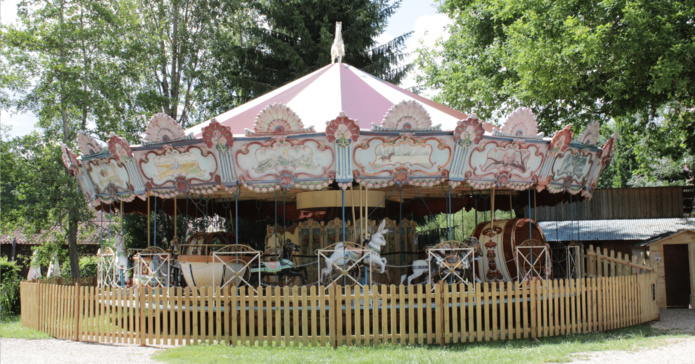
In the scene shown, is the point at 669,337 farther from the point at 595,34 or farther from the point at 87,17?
the point at 87,17

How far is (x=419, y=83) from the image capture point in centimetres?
2794

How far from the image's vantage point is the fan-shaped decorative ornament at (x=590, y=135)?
12.9 meters

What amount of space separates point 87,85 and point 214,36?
744 centimetres

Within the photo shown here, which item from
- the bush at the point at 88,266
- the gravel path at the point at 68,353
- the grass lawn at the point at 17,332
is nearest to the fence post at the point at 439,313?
the gravel path at the point at 68,353

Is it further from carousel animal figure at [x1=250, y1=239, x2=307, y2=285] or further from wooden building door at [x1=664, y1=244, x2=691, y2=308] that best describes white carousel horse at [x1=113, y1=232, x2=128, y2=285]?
wooden building door at [x1=664, y1=244, x2=691, y2=308]

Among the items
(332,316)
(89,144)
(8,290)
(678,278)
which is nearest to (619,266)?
(678,278)

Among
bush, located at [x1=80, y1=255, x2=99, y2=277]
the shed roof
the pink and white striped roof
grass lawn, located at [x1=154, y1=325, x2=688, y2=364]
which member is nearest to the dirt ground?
grass lawn, located at [x1=154, y1=325, x2=688, y2=364]

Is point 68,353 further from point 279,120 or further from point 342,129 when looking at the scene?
point 342,129

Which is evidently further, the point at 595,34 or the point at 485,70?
the point at 485,70

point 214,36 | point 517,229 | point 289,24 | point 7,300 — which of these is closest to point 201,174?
point 517,229

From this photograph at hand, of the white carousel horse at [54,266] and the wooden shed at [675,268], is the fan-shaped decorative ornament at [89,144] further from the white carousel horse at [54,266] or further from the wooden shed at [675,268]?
the wooden shed at [675,268]

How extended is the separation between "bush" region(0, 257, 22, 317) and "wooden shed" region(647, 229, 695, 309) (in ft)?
52.1

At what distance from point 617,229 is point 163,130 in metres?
14.1

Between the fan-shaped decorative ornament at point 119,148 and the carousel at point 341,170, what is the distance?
0.14 ft
